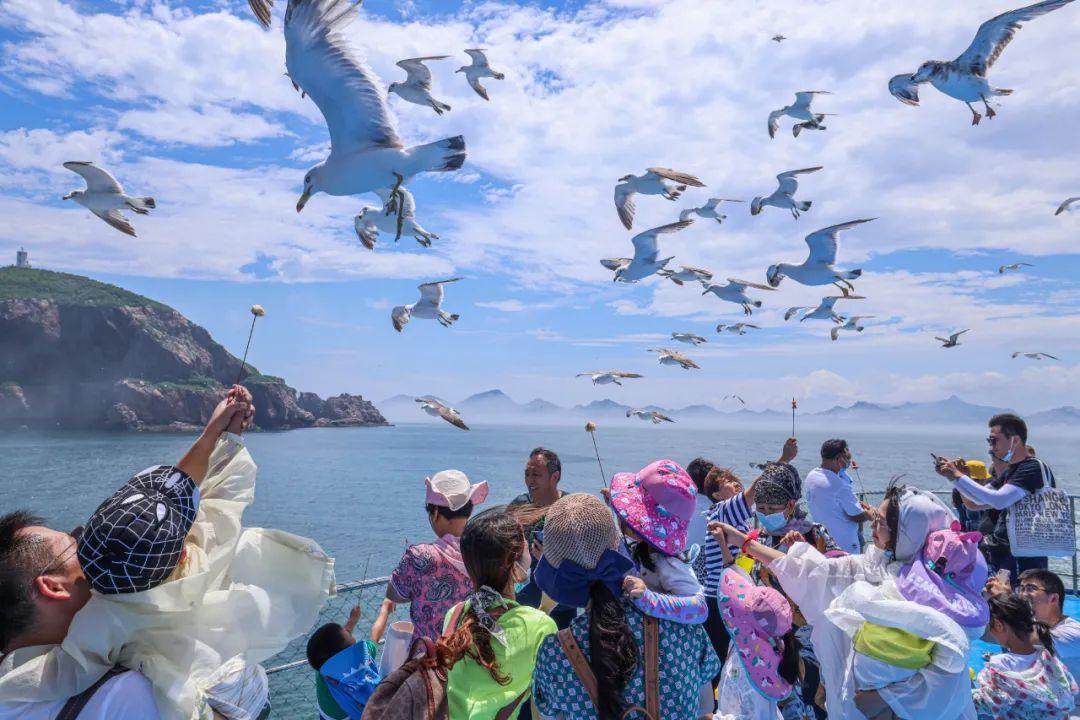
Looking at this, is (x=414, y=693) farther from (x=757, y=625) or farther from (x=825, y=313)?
(x=825, y=313)

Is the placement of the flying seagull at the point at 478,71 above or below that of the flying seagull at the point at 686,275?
above

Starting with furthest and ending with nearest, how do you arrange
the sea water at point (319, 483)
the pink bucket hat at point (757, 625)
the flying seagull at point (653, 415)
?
the sea water at point (319, 483)
the flying seagull at point (653, 415)
the pink bucket hat at point (757, 625)

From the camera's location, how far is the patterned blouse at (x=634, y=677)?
2129 mm

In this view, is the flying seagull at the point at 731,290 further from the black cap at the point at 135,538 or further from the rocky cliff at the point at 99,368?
the rocky cliff at the point at 99,368

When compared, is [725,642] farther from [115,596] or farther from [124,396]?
[124,396]

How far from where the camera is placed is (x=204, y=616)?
A: 1.67 meters

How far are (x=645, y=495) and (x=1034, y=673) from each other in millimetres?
2343

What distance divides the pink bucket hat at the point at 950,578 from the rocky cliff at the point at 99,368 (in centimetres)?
8156

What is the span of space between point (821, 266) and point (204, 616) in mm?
12949

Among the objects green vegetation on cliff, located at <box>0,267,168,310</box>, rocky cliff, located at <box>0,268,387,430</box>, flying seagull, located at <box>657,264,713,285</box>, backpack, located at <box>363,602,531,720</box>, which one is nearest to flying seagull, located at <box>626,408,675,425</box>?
flying seagull, located at <box>657,264,713,285</box>

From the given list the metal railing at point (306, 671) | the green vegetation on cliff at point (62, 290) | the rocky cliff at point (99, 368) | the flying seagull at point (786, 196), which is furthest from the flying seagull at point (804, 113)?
the green vegetation on cliff at point (62, 290)

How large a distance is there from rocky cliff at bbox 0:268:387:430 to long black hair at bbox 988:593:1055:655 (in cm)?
8132

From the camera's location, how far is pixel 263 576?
6.16ft

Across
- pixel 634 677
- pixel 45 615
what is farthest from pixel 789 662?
pixel 45 615
